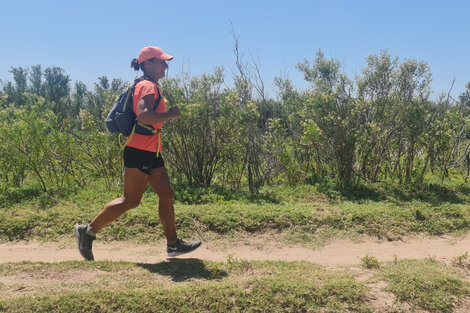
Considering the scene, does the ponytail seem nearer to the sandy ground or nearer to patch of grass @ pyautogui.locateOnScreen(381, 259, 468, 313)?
the sandy ground

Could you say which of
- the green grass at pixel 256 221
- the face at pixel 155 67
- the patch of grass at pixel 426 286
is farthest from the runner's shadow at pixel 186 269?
the face at pixel 155 67

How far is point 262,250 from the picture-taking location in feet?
14.7

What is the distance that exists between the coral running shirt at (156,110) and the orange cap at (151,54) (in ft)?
0.80

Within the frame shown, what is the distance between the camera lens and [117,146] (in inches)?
280

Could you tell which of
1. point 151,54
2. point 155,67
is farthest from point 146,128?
point 151,54

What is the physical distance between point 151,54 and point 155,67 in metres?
0.12

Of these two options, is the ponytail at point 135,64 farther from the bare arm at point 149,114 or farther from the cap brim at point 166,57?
the bare arm at point 149,114

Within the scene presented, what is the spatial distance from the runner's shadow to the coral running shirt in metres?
1.08

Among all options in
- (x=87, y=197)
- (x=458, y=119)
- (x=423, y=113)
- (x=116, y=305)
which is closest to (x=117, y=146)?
(x=87, y=197)

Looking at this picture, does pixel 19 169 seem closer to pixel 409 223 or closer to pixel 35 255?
pixel 35 255

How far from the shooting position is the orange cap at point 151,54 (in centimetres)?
353

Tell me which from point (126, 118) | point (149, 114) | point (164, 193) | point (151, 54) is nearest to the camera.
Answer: point (149, 114)

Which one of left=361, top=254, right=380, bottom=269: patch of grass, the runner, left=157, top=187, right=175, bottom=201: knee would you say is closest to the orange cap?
the runner

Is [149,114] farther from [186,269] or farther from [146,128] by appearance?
[186,269]
